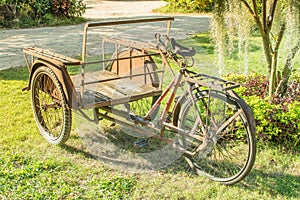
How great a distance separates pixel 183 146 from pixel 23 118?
6.88ft

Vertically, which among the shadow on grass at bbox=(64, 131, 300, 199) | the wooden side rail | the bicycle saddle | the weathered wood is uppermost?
the bicycle saddle

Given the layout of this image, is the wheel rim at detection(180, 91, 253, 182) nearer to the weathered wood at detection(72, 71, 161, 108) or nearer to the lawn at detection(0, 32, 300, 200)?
the lawn at detection(0, 32, 300, 200)

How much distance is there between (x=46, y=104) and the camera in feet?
12.7

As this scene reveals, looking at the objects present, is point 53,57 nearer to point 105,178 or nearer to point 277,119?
point 105,178

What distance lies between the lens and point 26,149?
12.3 feet

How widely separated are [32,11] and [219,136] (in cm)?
1012

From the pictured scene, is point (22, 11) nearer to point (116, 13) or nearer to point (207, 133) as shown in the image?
point (116, 13)

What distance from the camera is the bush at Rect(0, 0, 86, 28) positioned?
11.4 meters

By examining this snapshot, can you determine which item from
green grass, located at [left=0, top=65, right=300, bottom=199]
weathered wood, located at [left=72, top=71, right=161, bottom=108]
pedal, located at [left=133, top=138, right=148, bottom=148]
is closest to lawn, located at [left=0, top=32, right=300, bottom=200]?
green grass, located at [left=0, top=65, right=300, bottom=199]

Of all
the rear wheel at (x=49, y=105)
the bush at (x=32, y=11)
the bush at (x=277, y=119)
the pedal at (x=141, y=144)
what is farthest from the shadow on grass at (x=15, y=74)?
the bush at (x=32, y=11)

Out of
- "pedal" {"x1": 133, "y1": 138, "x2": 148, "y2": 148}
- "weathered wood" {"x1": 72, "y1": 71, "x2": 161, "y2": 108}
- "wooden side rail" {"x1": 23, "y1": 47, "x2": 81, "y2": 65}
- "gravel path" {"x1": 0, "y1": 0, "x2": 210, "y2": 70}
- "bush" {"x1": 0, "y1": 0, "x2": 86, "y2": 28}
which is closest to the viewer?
"wooden side rail" {"x1": 23, "y1": 47, "x2": 81, "y2": 65}

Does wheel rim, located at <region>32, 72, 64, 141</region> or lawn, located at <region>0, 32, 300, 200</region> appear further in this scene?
wheel rim, located at <region>32, 72, 64, 141</region>

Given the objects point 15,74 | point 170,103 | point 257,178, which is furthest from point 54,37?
point 257,178

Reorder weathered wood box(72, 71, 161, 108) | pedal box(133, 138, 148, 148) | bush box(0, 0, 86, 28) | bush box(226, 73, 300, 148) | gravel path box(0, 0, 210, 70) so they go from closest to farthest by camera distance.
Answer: weathered wood box(72, 71, 161, 108) → pedal box(133, 138, 148, 148) → bush box(226, 73, 300, 148) → gravel path box(0, 0, 210, 70) → bush box(0, 0, 86, 28)
